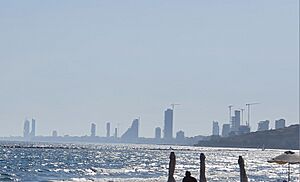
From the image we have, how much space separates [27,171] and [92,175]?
719 centimetres

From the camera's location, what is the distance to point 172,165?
29.8m

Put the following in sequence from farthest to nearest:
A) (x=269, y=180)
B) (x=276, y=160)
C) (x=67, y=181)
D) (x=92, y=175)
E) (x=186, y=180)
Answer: (x=92, y=175)
(x=269, y=180)
(x=67, y=181)
(x=276, y=160)
(x=186, y=180)

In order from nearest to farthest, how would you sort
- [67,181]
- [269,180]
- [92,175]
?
1. [67,181]
2. [269,180]
3. [92,175]

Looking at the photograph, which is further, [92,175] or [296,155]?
[92,175]

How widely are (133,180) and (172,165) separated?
93.0 ft

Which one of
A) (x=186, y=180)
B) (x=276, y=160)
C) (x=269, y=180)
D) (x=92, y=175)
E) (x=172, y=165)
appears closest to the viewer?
(x=186, y=180)

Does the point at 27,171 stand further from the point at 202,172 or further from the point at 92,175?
the point at 202,172

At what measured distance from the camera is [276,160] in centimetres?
3222

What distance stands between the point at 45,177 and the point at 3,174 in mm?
3687

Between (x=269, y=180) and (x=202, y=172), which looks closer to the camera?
(x=202, y=172)

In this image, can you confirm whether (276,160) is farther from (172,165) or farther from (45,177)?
(45,177)

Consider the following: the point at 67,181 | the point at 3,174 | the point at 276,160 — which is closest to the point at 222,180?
the point at 67,181

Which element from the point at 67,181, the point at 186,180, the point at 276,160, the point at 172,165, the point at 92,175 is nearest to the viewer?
the point at 186,180

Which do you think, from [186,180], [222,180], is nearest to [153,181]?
[222,180]
